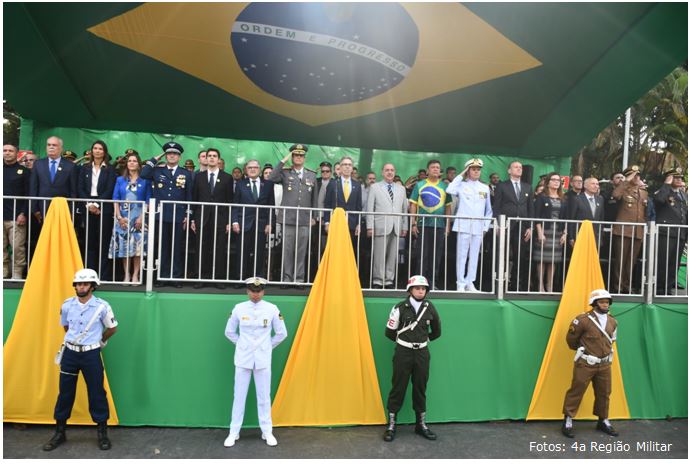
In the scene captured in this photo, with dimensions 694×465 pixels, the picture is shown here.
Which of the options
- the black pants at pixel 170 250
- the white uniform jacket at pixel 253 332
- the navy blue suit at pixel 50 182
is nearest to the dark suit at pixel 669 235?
the white uniform jacket at pixel 253 332

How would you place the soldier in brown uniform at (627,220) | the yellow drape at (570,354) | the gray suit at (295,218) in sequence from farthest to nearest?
the soldier in brown uniform at (627,220) → the gray suit at (295,218) → the yellow drape at (570,354)

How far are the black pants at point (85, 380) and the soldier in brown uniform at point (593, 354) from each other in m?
5.04

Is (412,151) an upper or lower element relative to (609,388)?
upper

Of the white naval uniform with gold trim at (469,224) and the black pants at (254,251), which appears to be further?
the white naval uniform with gold trim at (469,224)

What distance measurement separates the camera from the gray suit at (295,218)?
602 cm

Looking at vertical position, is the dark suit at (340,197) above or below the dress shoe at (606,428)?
above

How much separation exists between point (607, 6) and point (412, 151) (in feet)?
13.8

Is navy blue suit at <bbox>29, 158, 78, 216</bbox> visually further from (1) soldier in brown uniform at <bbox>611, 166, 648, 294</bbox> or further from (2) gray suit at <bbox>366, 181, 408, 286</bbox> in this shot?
(1) soldier in brown uniform at <bbox>611, 166, 648, 294</bbox>

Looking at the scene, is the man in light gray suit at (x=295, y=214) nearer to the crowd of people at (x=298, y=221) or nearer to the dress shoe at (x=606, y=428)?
the crowd of people at (x=298, y=221)

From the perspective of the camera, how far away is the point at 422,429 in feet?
17.7

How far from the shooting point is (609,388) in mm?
5652

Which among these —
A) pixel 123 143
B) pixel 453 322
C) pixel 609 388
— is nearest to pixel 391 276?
pixel 453 322

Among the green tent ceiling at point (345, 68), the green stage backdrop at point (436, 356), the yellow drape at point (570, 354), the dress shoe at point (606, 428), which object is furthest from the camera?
the green tent ceiling at point (345, 68)
